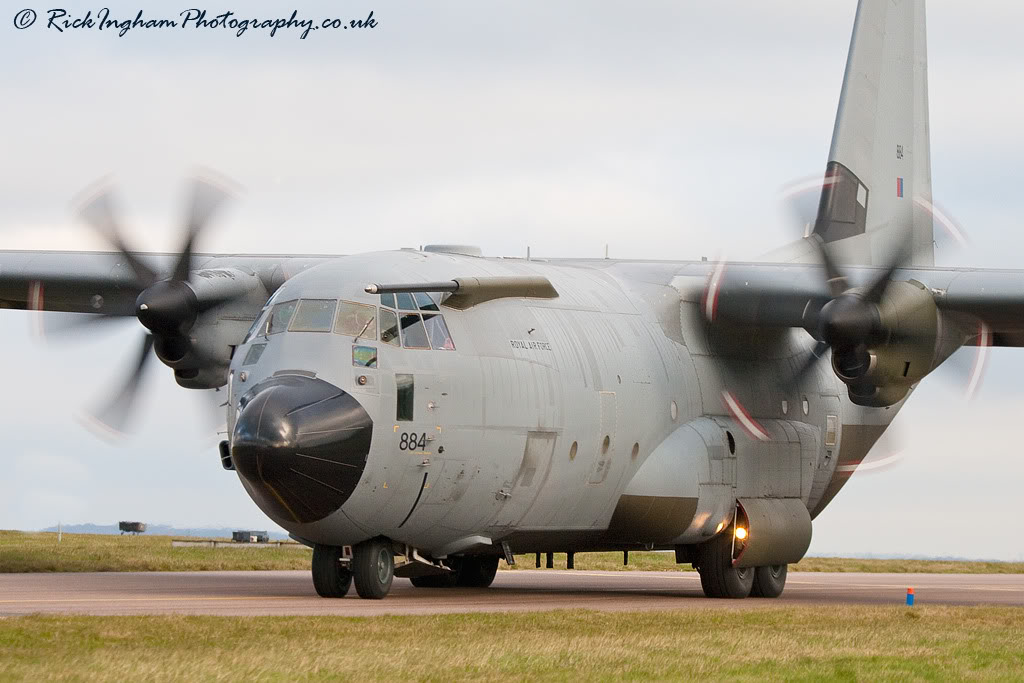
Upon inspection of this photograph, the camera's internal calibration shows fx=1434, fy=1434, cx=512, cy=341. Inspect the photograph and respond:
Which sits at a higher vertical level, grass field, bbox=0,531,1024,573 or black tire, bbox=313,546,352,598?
black tire, bbox=313,546,352,598

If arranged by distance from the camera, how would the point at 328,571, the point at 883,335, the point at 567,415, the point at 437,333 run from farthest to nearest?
1. the point at 883,335
2. the point at 567,415
3. the point at 328,571
4. the point at 437,333

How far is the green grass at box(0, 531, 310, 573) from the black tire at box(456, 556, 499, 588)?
20.4ft

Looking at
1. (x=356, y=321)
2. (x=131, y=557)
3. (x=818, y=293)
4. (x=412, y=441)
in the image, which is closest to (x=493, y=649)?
(x=412, y=441)

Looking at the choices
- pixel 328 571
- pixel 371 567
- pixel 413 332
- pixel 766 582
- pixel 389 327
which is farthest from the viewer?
pixel 766 582

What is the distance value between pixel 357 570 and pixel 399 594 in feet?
8.50

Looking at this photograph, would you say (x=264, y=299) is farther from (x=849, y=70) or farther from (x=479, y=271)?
(x=849, y=70)

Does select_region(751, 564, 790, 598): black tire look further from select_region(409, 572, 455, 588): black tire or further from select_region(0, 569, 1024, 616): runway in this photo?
select_region(409, 572, 455, 588): black tire

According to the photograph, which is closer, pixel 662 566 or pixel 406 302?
pixel 406 302

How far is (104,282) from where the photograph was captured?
923 inches

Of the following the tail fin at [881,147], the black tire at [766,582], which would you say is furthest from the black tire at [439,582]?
the tail fin at [881,147]

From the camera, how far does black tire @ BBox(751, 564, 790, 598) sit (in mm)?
22688

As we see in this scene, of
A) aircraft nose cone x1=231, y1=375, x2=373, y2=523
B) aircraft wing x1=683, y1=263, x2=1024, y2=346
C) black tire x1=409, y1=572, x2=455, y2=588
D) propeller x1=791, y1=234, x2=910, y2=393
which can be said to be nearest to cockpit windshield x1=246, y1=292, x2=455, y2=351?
aircraft nose cone x1=231, y1=375, x2=373, y2=523

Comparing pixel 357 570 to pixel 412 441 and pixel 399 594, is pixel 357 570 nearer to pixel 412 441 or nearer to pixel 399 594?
pixel 412 441

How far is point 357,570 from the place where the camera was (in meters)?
17.2
